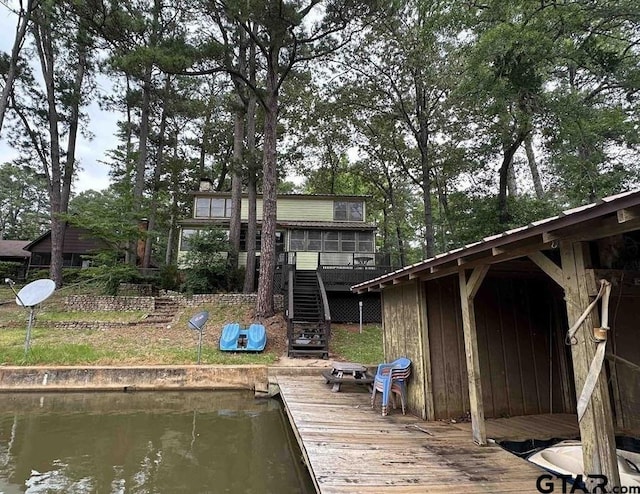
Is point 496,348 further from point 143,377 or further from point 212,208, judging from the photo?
point 212,208

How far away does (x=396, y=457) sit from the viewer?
360 cm

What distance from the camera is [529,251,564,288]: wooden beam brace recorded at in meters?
2.85

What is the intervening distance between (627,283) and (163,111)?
21.8 metres

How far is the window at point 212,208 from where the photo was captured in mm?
18094

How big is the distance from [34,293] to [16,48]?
1381 centimetres

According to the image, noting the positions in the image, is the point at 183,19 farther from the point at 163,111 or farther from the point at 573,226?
the point at 573,226

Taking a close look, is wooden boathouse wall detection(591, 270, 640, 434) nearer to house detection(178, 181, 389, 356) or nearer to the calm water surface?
the calm water surface

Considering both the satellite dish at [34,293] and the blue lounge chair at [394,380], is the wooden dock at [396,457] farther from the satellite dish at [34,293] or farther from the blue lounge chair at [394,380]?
the satellite dish at [34,293]

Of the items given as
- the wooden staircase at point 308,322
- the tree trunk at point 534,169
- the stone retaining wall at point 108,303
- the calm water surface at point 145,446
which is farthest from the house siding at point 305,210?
the calm water surface at point 145,446

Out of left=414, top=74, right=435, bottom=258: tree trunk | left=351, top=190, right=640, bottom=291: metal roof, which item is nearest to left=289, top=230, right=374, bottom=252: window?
left=414, top=74, right=435, bottom=258: tree trunk

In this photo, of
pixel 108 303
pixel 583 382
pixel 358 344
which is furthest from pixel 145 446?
pixel 108 303

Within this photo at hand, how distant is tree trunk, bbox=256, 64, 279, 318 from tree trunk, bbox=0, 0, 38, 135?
38.1 feet

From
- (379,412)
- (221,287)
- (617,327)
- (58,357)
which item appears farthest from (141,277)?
(617,327)

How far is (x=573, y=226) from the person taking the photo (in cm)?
248
